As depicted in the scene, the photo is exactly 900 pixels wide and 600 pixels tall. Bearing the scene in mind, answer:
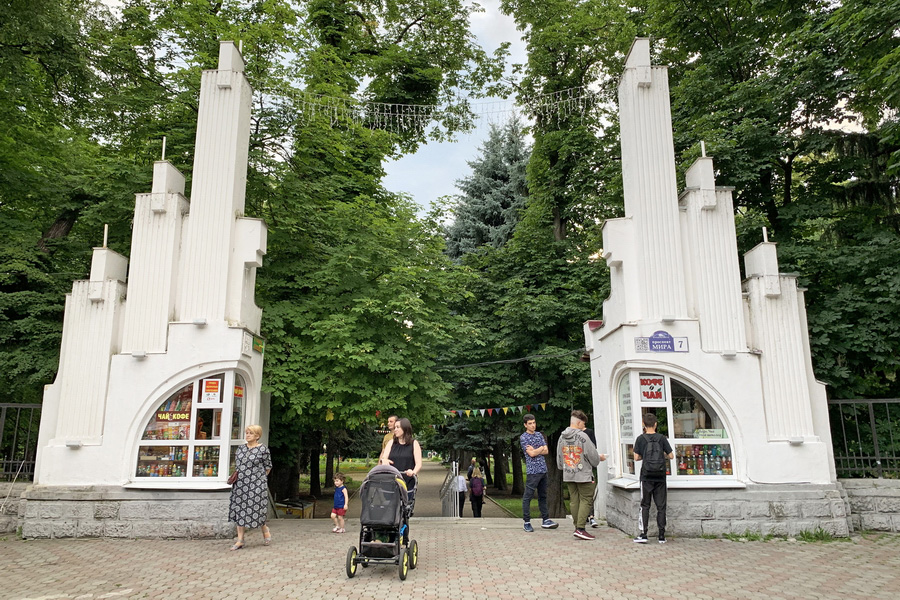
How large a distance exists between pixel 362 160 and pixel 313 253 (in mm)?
5447

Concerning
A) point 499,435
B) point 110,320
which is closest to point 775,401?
point 110,320

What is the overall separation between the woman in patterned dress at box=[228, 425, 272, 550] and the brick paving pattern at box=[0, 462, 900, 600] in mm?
454

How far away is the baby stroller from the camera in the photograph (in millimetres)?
6602

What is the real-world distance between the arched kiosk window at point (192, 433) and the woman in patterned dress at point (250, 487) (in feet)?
5.38

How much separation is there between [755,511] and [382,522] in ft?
19.8

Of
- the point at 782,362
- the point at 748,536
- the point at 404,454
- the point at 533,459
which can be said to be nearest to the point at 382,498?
the point at 404,454

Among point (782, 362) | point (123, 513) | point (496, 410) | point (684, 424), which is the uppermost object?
point (782, 362)

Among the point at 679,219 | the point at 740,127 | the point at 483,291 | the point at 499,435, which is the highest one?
the point at 740,127

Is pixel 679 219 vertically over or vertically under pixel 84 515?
over

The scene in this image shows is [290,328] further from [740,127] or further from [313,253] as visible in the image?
[740,127]

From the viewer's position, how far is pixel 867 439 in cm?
1220

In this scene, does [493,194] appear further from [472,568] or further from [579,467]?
[472,568]

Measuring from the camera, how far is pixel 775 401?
9812mm

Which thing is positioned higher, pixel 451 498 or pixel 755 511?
pixel 755 511
